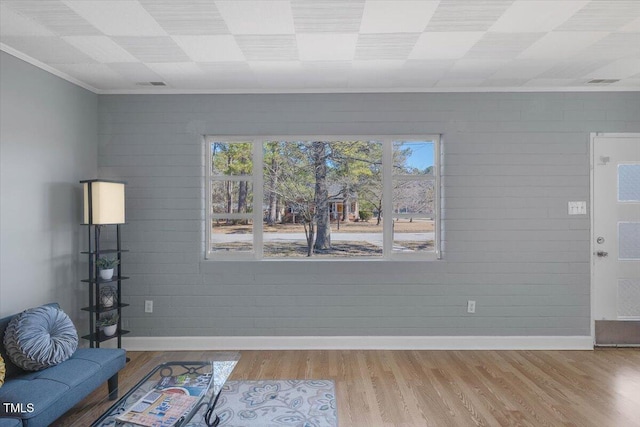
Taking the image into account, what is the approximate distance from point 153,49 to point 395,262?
112 inches

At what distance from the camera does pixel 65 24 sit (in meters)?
2.46

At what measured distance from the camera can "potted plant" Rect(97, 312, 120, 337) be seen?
3325mm

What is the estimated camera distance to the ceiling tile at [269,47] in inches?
105

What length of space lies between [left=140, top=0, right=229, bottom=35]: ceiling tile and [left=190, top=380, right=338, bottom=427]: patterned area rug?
8.68 feet

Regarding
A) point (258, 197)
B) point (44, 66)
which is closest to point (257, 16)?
point (258, 197)

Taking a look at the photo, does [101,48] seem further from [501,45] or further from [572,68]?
[572,68]

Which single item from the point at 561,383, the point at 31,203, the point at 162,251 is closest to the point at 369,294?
the point at 561,383

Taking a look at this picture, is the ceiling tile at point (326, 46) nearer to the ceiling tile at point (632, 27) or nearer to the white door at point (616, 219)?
the ceiling tile at point (632, 27)

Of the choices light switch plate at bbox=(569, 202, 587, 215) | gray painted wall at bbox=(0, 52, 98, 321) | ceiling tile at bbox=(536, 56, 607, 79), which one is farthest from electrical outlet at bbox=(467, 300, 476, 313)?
gray painted wall at bbox=(0, 52, 98, 321)

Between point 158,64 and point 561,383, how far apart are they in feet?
14.0

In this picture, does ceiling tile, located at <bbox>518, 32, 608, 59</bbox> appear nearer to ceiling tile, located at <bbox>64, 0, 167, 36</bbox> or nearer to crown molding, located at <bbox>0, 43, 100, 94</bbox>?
ceiling tile, located at <bbox>64, 0, 167, 36</bbox>

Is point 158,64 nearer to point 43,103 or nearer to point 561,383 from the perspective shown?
point 43,103

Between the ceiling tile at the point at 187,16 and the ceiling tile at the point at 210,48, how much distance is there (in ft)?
0.30

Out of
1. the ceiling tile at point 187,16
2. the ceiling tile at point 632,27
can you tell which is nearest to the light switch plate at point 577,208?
the ceiling tile at point 632,27
